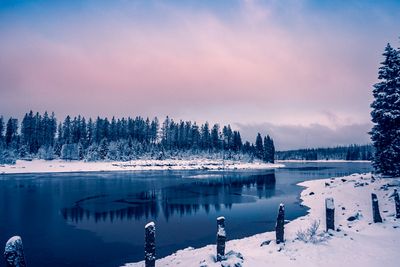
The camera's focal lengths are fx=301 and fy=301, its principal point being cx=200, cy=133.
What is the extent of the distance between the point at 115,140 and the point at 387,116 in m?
133

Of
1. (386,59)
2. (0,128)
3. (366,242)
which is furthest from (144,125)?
(366,242)

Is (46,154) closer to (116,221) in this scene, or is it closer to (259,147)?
(259,147)

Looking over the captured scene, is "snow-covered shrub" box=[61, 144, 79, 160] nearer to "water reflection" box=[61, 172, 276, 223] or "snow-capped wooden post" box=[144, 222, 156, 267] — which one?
"water reflection" box=[61, 172, 276, 223]

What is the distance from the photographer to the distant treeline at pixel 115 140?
112 meters

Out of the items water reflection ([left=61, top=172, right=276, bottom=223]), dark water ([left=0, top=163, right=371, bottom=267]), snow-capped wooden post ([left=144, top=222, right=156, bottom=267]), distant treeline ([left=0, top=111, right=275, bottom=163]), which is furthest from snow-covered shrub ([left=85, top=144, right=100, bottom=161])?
snow-capped wooden post ([left=144, top=222, right=156, bottom=267])

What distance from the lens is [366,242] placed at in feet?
41.0

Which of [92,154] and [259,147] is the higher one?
[259,147]

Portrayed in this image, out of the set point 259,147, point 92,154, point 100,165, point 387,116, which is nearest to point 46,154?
point 92,154

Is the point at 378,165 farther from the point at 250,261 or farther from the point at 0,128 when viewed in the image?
the point at 0,128

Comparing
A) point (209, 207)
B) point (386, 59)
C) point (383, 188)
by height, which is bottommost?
point (209, 207)

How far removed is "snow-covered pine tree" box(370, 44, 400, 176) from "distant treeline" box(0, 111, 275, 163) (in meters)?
93.5

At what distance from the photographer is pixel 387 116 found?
86.8ft

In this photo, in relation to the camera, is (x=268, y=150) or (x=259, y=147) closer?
(x=268, y=150)

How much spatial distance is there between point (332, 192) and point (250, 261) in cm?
2177
